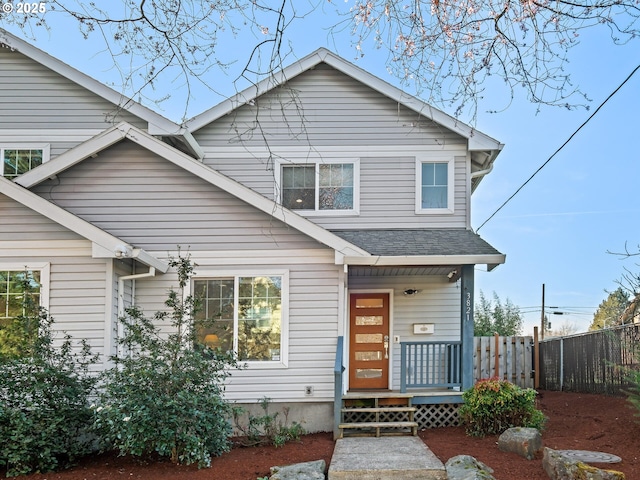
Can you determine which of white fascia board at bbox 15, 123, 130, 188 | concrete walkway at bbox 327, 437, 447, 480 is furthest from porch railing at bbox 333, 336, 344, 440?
white fascia board at bbox 15, 123, 130, 188

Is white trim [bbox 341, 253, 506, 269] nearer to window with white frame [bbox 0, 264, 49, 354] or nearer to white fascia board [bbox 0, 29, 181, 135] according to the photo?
white fascia board [bbox 0, 29, 181, 135]

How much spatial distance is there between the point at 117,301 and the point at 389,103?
6441 millimetres

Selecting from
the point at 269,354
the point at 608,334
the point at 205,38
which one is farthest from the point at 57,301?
the point at 608,334

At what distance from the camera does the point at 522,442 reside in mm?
8430

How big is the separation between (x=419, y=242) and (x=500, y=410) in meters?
3.24

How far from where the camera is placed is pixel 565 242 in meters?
19.4

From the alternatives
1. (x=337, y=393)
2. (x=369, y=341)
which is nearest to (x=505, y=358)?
(x=369, y=341)

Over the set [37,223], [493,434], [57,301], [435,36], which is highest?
[435,36]

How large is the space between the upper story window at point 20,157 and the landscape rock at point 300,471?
7945 mm

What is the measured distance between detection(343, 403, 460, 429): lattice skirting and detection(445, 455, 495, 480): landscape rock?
3156 mm

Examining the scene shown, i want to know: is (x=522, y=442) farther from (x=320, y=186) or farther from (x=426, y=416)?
(x=320, y=186)

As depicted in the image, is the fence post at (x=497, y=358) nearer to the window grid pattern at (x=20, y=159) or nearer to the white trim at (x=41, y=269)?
the white trim at (x=41, y=269)

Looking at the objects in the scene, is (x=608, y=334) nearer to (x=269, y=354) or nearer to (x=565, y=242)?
(x=269, y=354)

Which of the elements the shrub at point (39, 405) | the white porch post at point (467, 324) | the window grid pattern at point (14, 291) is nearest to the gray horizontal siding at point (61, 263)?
the window grid pattern at point (14, 291)
